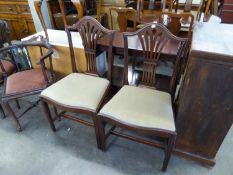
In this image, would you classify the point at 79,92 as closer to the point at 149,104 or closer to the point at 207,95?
the point at 149,104

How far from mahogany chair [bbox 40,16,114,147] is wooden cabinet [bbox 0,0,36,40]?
2012 millimetres

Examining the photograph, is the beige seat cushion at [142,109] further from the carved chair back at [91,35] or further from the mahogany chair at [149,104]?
the carved chair back at [91,35]

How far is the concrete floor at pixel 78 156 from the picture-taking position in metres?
1.38

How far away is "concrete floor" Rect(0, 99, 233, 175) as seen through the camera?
138cm

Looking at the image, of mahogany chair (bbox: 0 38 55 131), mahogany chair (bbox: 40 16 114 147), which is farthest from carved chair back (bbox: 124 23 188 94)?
mahogany chair (bbox: 0 38 55 131)

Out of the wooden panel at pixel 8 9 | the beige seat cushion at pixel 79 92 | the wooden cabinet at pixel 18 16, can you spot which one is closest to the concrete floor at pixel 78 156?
the beige seat cushion at pixel 79 92

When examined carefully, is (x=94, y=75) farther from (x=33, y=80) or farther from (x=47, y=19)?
(x=47, y=19)

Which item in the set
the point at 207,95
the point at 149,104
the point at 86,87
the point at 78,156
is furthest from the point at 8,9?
the point at 207,95

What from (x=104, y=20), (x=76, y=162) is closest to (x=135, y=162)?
(x=76, y=162)

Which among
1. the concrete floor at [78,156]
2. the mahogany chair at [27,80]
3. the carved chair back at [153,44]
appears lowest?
the concrete floor at [78,156]

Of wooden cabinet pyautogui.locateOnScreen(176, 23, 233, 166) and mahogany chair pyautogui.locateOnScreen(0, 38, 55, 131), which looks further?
mahogany chair pyautogui.locateOnScreen(0, 38, 55, 131)

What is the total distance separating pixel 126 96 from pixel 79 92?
0.39 m

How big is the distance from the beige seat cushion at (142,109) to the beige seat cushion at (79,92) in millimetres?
143

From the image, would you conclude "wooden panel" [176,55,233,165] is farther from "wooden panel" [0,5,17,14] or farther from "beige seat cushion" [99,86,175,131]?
"wooden panel" [0,5,17,14]
